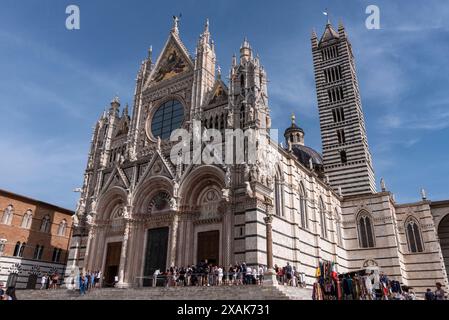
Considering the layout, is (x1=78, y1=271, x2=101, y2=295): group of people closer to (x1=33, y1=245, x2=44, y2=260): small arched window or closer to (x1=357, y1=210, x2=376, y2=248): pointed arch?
(x1=33, y1=245, x2=44, y2=260): small arched window

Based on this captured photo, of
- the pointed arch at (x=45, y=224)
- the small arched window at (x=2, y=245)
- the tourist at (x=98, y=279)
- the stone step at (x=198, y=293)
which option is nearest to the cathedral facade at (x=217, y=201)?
the tourist at (x=98, y=279)

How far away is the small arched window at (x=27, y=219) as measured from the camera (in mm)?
28669

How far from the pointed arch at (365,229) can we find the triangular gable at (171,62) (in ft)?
62.9

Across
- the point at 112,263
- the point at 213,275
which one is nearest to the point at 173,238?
the point at 213,275

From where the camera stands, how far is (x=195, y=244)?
20.0 metres

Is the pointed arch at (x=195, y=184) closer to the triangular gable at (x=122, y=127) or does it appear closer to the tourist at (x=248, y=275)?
the tourist at (x=248, y=275)

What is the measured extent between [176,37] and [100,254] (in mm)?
17572

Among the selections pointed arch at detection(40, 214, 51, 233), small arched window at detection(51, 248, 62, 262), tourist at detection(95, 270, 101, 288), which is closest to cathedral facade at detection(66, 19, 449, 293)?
tourist at detection(95, 270, 101, 288)

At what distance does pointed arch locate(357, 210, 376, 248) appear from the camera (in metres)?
29.3

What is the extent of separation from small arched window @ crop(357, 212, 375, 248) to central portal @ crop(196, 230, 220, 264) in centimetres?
1600
